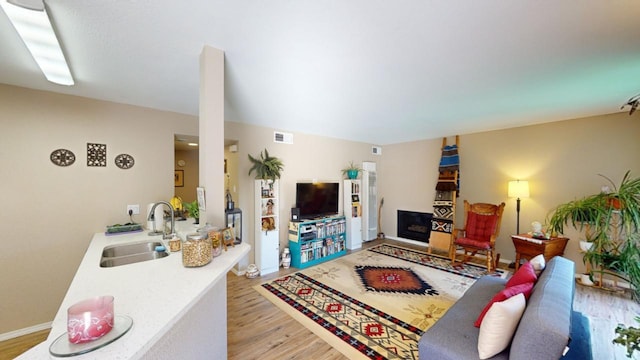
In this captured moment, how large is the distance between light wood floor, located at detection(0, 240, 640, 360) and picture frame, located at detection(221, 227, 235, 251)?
1.09 metres

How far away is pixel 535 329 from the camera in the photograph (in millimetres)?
1161

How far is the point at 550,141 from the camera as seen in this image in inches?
145

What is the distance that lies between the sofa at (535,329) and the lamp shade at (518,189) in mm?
2133

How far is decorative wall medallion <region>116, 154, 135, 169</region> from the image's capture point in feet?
8.90

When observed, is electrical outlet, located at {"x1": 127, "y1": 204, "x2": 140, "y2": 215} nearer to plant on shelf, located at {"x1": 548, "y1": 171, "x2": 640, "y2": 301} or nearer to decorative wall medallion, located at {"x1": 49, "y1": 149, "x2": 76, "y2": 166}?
decorative wall medallion, located at {"x1": 49, "y1": 149, "x2": 76, "y2": 166}

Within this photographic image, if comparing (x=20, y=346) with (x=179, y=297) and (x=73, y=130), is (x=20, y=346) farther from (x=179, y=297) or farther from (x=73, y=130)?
(x=179, y=297)

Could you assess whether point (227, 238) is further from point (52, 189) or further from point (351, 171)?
point (351, 171)

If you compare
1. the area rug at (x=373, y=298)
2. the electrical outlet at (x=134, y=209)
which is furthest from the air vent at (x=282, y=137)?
the area rug at (x=373, y=298)

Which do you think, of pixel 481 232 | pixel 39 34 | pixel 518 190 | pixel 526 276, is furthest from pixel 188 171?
pixel 518 190

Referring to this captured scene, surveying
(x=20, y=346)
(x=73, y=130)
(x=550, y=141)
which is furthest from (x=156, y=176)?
(x=550, y=141)

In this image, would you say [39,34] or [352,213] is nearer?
[39,34]

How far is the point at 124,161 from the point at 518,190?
19.5ft

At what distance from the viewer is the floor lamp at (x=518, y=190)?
3.70m

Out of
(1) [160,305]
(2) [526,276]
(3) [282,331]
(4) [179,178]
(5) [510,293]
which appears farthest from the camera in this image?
(4) [179,178]
